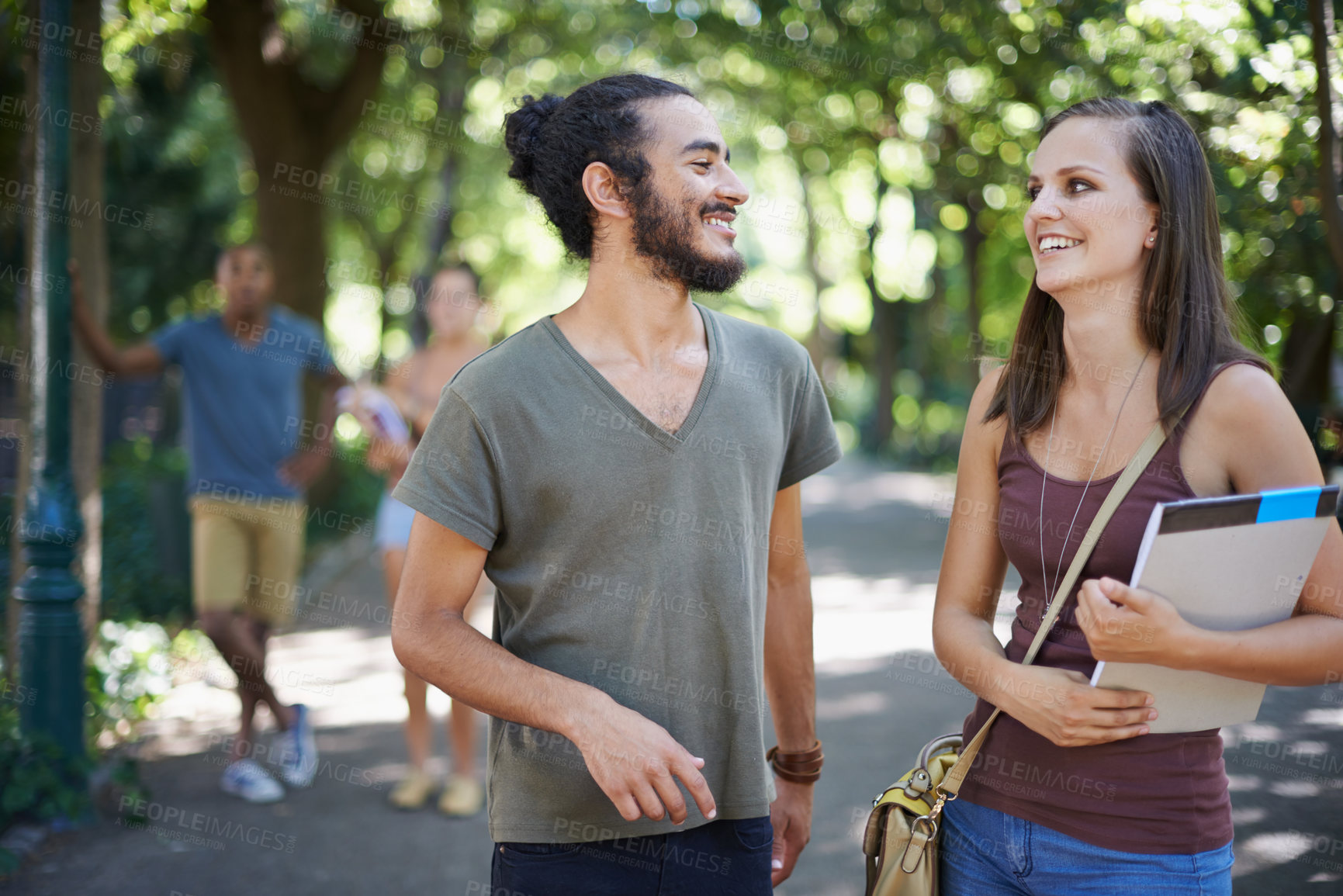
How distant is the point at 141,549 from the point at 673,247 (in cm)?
888

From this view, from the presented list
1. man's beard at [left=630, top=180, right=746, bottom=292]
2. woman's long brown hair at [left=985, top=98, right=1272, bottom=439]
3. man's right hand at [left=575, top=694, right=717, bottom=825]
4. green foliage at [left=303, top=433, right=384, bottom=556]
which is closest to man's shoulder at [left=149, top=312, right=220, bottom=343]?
man's beard at [left=630, top=180, right=746, bottom=292]

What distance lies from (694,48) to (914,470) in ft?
46.2

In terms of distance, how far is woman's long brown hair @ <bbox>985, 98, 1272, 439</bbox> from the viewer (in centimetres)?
211

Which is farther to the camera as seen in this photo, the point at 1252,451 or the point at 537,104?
the point at 537,104

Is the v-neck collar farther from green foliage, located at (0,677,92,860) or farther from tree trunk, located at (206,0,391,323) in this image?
tree trunk, located at (206,0,391,323)

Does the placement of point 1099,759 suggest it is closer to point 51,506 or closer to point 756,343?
point 756,343

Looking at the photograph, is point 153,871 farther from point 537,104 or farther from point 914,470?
point 914,470

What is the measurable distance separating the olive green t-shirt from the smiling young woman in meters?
0.48

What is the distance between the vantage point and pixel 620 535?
2.25 meters

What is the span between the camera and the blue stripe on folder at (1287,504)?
183 cm

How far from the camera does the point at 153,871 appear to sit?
4.67 meters

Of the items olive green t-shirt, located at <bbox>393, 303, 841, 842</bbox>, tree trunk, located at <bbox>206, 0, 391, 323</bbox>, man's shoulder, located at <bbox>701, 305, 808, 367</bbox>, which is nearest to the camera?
olive green t-shirt, located at <bbox>393, 303, 841, 842</bbox>

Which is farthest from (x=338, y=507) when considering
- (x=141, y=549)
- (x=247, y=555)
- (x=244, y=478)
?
(x=244, y=478)

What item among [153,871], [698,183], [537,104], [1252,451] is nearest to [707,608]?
[698,183]
